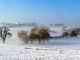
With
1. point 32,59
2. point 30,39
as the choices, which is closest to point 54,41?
point 30,39

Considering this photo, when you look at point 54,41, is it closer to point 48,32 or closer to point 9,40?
point 48,32

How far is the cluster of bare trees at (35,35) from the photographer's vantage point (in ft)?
81.6

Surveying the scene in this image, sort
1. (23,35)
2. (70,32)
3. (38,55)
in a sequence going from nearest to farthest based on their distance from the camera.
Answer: (38,55) < (23,35) < (70,32)

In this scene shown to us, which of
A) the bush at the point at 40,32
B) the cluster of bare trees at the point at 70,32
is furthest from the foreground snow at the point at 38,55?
the cluster of bare trees at the point at 70,32

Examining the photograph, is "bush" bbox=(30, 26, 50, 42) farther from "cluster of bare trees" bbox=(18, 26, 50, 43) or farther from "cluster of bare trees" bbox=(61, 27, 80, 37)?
"cluster of bare trees" bbox=(61, 27, 80, 37)

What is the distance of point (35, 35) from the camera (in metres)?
24.8

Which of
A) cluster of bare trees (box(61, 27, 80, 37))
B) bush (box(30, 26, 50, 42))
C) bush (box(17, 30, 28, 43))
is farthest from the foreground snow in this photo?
cluster of bare trees (box(61, 27, 80, 37))

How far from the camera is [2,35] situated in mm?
26672

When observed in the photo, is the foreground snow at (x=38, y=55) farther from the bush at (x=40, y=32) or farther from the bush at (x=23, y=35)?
the bush at (x=40, y=32)

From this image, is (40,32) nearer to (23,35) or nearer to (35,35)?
(35,35)

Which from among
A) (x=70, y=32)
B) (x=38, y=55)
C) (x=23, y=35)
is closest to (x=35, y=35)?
(x=23, y=35)

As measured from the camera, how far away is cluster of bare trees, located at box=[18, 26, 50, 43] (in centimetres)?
2486

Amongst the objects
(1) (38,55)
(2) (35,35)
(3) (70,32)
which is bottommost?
(1) (38,55)

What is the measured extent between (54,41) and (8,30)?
21.7 ft
